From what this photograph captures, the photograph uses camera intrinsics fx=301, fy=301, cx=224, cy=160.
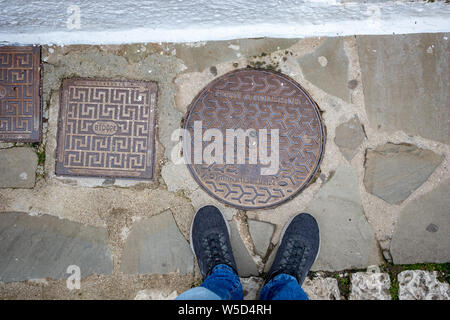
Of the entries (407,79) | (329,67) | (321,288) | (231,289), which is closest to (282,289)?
(231,289)

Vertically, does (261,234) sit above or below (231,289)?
above

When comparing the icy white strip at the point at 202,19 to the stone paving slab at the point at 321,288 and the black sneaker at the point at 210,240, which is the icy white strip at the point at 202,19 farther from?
the stone paving slab at the point at 321,288

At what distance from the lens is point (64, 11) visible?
1.99 m

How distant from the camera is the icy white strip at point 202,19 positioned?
1.96m

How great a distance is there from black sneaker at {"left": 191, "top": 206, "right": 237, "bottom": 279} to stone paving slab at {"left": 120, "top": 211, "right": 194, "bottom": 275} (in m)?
0.11

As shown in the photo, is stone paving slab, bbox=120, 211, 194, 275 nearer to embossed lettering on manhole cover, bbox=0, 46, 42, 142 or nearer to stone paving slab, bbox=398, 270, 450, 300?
embossed lettering on manhole cover, bbox=0, 46, 42, 142

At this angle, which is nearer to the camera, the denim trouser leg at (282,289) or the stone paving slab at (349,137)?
the denim trouser leg at (282,289)

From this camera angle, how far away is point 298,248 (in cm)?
224

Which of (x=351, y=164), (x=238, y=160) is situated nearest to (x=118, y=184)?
(x=238, y=160)

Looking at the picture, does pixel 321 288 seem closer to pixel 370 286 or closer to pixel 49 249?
pixel 370 286

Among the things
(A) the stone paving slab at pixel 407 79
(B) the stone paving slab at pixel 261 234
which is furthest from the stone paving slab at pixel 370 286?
(A) the stone paving slab at pixel 407 79

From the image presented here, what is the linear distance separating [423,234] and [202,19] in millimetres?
2288

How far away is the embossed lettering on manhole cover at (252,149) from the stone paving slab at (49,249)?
0.94 metres

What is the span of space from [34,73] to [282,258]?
236cm
